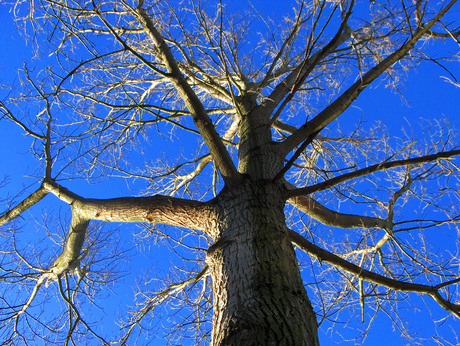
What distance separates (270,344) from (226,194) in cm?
113

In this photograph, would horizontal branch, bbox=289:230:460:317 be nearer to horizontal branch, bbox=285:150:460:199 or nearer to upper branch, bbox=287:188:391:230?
horizontal branch, bbox=285:150:460:199

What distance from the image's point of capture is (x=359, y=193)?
322 cm

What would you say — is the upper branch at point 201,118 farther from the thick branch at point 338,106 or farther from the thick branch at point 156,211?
the thick branch at point 338,106

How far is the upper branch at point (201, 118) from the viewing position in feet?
7.53

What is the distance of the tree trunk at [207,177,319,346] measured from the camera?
4.45 feet

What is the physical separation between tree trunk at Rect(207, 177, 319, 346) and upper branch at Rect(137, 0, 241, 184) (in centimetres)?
15

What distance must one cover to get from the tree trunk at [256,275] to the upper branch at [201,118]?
0.15m

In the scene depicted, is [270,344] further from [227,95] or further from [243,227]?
[227,95]

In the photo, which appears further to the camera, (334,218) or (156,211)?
(334,218)

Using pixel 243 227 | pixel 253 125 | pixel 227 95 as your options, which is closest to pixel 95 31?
pixel 227 95

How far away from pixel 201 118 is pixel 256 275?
1.32 metres

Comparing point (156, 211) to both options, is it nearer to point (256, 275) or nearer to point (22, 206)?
point (256, 275)

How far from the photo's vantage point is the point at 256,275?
1.61 metres

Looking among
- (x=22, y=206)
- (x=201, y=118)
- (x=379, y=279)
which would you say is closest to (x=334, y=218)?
(x=379, y=279)
